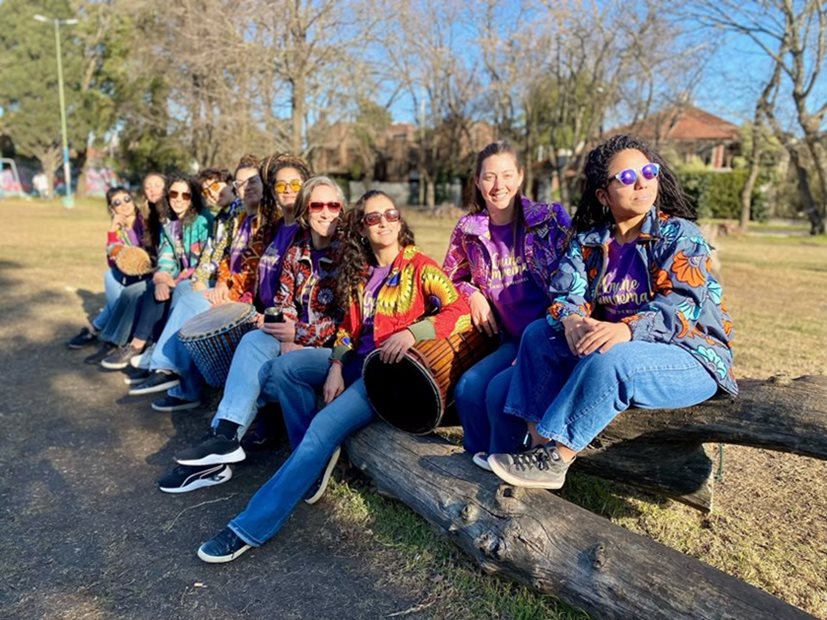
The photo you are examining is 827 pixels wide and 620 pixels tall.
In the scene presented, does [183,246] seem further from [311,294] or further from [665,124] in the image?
[665,124]

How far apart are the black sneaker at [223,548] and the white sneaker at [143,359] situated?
2.94m

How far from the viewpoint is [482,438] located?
314 cm

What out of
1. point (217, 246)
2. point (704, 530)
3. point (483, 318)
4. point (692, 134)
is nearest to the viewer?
point (704, 530)

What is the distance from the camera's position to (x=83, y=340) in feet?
21.9

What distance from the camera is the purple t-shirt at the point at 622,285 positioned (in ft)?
9.21

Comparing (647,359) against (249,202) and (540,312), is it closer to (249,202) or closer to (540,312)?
(540,312)

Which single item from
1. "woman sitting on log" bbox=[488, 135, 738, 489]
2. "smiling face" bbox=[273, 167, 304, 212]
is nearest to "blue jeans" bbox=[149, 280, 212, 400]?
"smiling face" bbox=[273, 167, 304, 212]

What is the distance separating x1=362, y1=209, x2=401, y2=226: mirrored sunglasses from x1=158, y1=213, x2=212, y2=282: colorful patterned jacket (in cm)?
284

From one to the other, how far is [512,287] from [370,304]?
2.48 feet

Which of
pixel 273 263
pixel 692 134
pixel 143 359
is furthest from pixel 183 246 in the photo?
pixel 692 134

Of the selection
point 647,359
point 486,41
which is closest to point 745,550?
Answer: point 647,359

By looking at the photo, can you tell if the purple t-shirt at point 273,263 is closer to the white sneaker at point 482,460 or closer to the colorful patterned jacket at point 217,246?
the colorful patterned jacket at point 217,246

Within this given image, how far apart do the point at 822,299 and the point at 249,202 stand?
8.54 meters

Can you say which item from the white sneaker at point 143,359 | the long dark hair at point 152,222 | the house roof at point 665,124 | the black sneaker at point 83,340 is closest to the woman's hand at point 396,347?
the white sneaker at point 143,359
